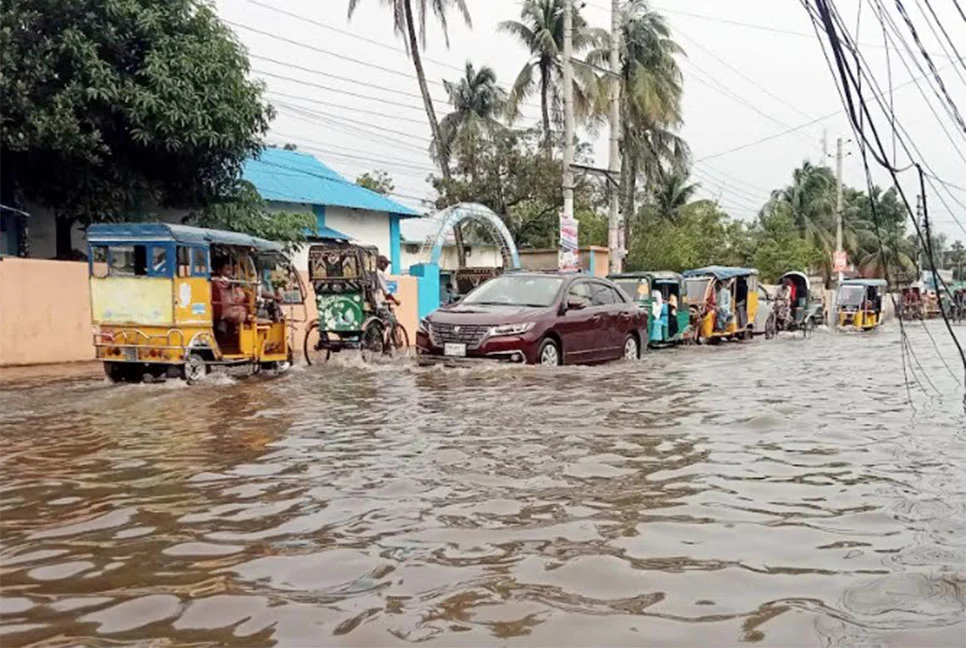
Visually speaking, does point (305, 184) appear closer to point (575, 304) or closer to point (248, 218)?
point (248, 218)

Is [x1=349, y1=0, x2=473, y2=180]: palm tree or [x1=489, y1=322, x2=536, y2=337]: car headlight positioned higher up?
[x1=349, y1=0, x2=473, y2=180]: palm tree

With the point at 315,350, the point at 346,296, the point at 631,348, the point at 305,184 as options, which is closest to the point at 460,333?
the point at 346,296

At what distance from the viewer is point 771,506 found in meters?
4.97

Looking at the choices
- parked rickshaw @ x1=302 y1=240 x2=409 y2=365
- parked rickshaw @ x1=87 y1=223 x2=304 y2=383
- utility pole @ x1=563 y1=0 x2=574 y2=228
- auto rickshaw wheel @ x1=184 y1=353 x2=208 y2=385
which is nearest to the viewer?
parked rickshaw @ x1=87 y1=223 x2=304 y2=383

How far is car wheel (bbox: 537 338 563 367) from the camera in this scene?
12.3 meters

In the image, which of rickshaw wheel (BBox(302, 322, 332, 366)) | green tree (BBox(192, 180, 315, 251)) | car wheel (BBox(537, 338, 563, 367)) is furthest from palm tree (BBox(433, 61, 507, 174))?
car wheel (BBox(537, 338, 563, 367))

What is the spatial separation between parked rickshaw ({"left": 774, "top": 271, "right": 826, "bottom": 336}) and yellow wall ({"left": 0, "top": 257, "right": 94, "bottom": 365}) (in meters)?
19.9

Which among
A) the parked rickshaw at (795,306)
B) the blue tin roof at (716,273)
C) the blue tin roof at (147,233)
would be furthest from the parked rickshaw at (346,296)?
the parked rickshaw at (795,306)

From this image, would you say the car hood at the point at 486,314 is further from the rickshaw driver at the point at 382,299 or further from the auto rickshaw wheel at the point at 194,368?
the auto rickshaw wheel at the point at 194,368

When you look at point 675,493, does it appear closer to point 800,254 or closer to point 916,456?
point 916,456

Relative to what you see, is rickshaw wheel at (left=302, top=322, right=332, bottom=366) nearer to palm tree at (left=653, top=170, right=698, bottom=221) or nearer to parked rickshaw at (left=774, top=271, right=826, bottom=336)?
parked rickshaw at (left=774, top=271, right=826, bottom=336)

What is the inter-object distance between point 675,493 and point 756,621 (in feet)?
6.51

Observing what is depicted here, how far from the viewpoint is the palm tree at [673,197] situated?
Answer: 43062 mm

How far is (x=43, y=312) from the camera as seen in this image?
48.9 ft
